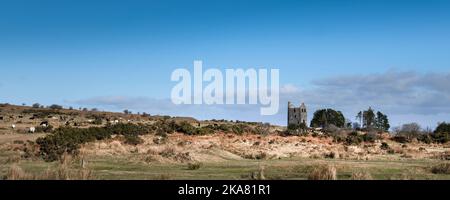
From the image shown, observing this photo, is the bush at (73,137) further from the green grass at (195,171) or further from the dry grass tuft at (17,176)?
the dry grass tuft at (17,176)

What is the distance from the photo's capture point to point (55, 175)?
18641mm

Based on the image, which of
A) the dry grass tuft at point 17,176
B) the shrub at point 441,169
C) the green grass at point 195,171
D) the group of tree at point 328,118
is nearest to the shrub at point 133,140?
the green grass at point 195,171

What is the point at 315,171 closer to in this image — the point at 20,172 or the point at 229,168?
the point at 229,168

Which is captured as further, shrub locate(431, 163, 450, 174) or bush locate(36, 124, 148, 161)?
bush locate(36, 124, 148, 161)

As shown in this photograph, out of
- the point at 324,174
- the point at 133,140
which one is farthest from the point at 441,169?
the point at 133,140

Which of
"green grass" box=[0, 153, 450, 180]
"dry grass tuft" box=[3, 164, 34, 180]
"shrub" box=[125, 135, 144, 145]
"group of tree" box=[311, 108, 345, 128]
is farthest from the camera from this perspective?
"group of tree" box=[311, 108, 345, 128]

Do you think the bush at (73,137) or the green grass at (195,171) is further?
the bush at (73,137)

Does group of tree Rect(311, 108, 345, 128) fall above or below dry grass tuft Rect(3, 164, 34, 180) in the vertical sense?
above

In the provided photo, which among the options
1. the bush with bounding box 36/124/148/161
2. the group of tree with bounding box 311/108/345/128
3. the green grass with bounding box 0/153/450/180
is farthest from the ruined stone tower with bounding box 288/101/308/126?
the green grass with bounding box 0/153/450/180

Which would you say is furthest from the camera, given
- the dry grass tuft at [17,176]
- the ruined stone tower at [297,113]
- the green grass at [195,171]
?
the ruined stone tower at [297,113]

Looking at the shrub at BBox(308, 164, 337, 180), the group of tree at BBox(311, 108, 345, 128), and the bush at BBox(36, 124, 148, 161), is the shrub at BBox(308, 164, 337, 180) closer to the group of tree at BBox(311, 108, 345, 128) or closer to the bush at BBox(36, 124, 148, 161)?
the bush at BBox(36, 124, 148, 161)

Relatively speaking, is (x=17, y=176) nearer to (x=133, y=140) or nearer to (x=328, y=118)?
(x=133, y=140)
